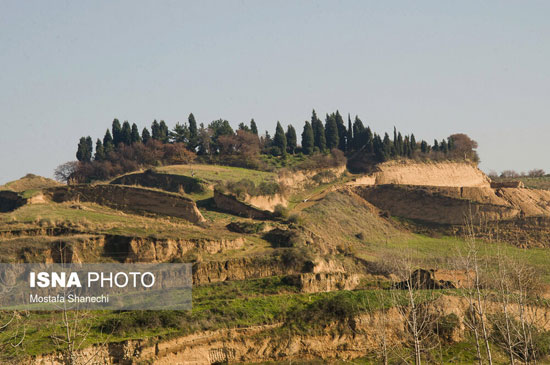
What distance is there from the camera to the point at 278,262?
110 ft

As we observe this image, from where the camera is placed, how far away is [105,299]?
2733 cm

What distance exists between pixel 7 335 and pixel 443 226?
1554 inches

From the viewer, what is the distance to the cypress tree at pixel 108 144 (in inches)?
2734

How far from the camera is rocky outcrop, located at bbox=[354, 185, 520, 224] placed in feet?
175

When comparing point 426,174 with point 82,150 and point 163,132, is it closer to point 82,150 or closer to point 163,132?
point 163,132

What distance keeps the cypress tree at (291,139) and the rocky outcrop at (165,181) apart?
23.7 m

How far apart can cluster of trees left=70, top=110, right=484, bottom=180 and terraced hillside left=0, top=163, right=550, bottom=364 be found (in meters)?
8.53

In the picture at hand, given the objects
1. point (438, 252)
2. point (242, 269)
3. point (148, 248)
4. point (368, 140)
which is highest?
point (368, 140)

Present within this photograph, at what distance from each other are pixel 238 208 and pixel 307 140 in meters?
30.1

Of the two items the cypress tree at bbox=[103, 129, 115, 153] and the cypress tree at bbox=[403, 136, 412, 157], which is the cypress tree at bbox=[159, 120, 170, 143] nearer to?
the cypress tree at bbox=[103, 129, 115, 153]

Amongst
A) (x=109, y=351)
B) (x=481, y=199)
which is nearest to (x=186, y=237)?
(x=109, y=351)

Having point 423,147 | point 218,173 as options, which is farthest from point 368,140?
point 218,173

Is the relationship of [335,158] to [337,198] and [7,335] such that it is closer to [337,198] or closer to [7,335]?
[337,198]

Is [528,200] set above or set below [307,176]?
below
